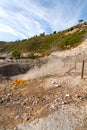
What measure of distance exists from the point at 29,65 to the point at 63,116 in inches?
1121

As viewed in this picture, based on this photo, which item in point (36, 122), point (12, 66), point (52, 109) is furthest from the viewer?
point (12, 66)

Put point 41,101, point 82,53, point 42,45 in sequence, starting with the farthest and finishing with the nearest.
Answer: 1. point 42,45
2. point 82,53
3. point 41,101

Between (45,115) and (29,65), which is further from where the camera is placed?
(29,65)

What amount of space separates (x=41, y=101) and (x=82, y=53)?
3179 centimetres

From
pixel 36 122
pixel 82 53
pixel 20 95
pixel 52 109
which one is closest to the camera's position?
pixel 36 122

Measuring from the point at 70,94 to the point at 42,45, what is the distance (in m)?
69.2

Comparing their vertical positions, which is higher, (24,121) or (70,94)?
(70,94)

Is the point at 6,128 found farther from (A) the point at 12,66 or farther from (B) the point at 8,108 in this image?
(A) the point at 12,66

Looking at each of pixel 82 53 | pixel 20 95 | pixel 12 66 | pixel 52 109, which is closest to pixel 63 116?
pixel 52 109

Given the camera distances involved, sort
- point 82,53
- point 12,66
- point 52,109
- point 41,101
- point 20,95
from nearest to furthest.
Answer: point 52,109 → point 41,101 → point 20,95 → point 12,66 → point 82,53

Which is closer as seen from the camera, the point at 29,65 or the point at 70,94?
the point at 70,94

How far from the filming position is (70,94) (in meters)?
14.9

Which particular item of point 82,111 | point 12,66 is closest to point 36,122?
point 82,111

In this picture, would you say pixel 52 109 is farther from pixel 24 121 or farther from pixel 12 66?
pixel 12 66
